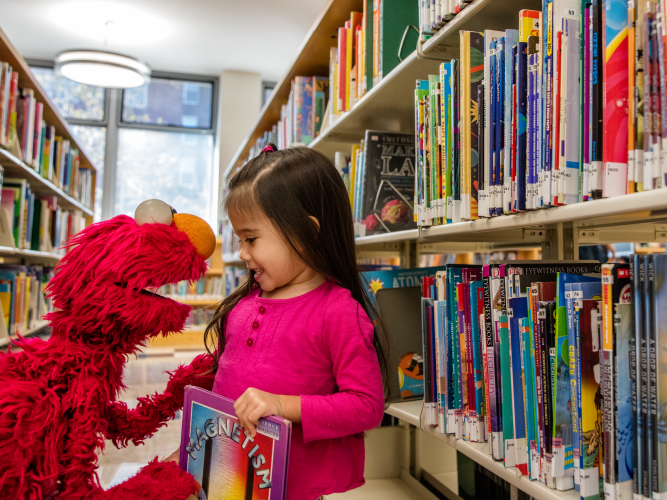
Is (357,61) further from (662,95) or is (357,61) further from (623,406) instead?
(623,406)

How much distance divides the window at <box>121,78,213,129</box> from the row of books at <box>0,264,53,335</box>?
Result: 329cm

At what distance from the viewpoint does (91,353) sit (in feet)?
2.51

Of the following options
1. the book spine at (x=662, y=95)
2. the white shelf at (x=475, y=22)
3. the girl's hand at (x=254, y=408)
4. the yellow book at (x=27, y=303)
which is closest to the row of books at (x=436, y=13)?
the white shelf at (x=475, y=22)

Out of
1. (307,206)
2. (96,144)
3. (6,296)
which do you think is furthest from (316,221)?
(96,144)

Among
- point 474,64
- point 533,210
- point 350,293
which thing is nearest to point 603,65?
point 533,210

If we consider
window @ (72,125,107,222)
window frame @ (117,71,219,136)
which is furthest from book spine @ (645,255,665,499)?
window @ (72,125,107,222)

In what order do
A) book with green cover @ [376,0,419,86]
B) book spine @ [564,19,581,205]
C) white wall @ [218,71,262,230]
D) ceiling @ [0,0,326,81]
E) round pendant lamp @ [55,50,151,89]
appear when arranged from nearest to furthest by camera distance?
book spine @ [564,19,581,205] < book with green cover @ [376,0,419,86] < round pendant lamp @ [55,50,151,89] < ceiling @ [0,0,326,81] < white wall @ [218,71,262,230]

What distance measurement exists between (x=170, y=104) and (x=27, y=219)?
3.62m

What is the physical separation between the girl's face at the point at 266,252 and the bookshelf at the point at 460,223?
320mm

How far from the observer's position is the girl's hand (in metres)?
0.75

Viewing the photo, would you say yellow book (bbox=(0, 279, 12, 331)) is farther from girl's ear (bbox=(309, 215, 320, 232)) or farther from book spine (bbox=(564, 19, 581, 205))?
book spine (bbox=(564, 19, 581, 205))

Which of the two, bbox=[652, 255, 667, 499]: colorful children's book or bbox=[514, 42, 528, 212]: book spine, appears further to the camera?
bbox=[514, 42, 528, 212]: book spine

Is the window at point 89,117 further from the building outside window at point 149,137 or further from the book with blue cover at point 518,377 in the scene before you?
the book with blue cover at point 518,377

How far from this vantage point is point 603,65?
2.12ft
